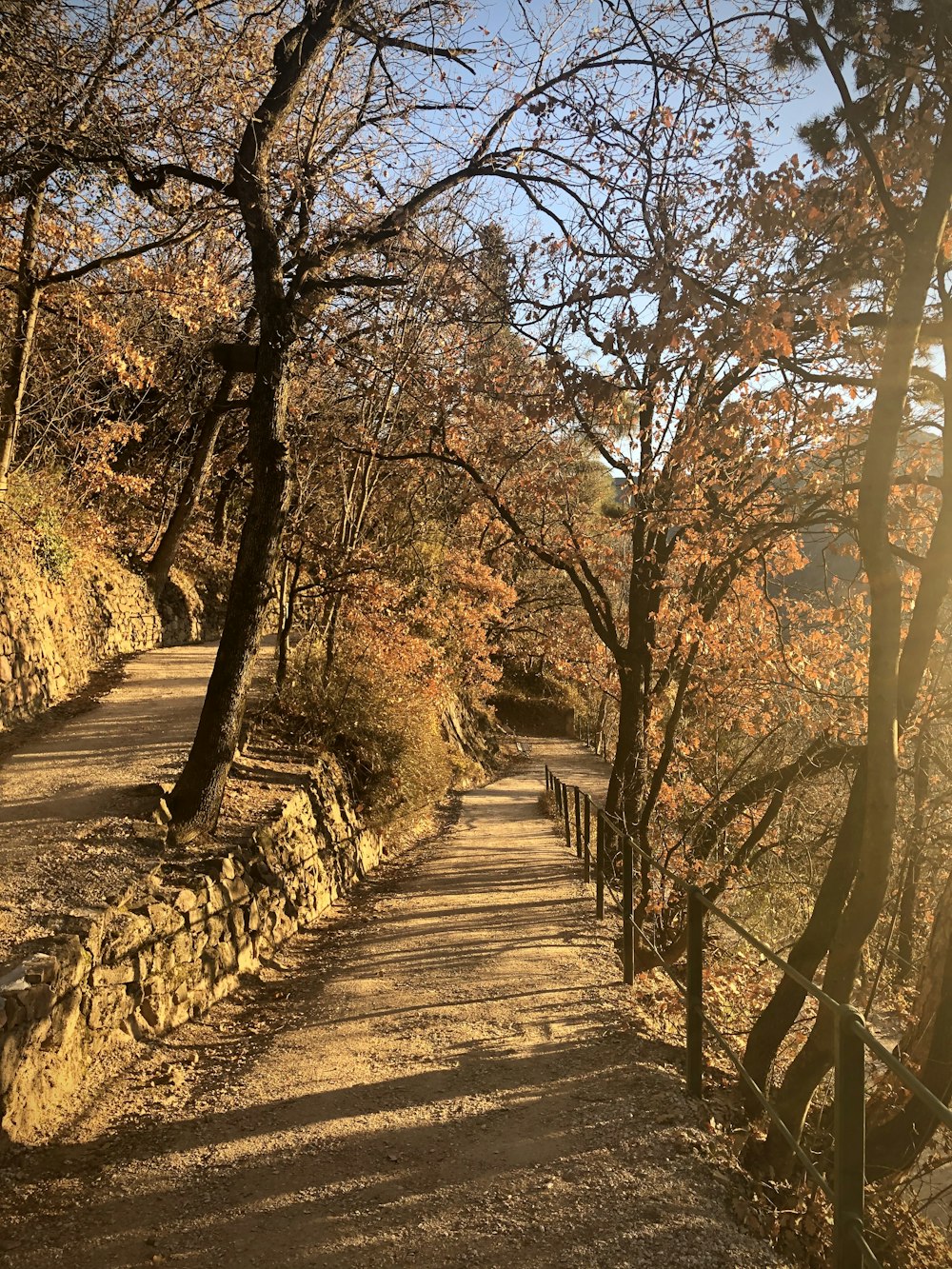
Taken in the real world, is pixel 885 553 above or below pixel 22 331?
below

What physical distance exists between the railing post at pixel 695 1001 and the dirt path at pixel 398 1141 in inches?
5.5

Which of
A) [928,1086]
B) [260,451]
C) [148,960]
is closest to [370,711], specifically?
[260,451]

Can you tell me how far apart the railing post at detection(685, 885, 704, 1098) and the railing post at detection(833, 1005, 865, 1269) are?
1.63 metres

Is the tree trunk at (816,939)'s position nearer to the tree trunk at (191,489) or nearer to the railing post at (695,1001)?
the railing post at (695,1001)

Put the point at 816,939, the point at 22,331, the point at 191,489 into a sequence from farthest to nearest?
the point at 191,489 < the point at 22,331 < the point at 816,939

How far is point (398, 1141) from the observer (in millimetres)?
4203

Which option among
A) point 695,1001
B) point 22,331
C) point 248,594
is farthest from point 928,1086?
point 22,331

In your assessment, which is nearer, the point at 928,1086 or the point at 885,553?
the point at 885,553

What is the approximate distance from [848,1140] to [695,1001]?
1.85 metres

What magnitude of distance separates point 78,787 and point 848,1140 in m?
6.96

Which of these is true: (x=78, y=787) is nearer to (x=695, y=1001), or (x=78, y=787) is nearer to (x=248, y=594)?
(x=248, y=594)

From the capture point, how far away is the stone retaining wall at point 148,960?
421 cm

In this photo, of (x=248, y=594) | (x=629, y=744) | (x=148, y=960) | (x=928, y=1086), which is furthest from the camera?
(x=629, y=744)

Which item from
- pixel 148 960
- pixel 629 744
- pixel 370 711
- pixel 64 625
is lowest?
pixel 148 960
